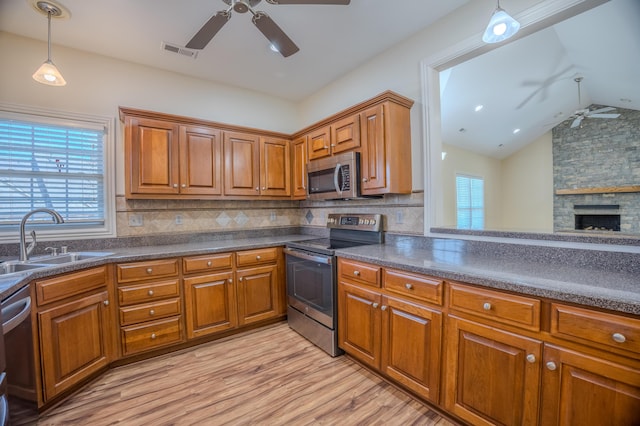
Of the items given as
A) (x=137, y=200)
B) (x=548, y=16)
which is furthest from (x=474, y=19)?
(x=137, y=200)

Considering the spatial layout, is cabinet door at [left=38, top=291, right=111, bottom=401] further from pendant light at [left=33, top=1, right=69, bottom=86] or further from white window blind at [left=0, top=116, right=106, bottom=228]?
pendant light at [left=33, top=1, right=69, bottom=86]

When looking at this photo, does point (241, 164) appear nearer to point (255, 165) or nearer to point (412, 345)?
point (255, 165)

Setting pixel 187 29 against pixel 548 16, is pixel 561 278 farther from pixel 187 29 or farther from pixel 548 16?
pixel 187 29

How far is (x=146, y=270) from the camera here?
2248 millimetres

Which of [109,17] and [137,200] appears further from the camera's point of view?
[137,200]

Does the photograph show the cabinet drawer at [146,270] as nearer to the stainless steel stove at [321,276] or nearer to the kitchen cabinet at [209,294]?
the kitchen cabinet at [209,294]

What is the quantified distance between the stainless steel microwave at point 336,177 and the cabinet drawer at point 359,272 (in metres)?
0.68

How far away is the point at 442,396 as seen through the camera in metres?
1.54

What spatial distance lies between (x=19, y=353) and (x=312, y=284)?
74.7 inches

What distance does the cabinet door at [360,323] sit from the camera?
1924mm

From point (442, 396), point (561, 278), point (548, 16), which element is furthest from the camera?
point (548, 16)

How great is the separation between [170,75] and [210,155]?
3.35 feet

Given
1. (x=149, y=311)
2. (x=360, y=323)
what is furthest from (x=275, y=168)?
(x=360, y=323)

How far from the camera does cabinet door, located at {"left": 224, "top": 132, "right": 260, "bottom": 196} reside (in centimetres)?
294
